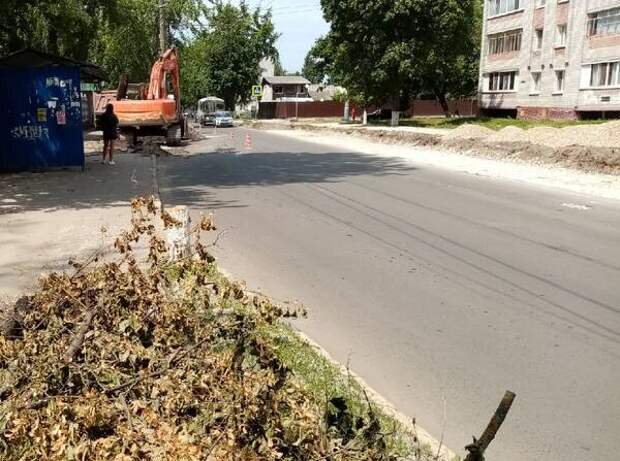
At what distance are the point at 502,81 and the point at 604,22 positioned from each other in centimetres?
1156

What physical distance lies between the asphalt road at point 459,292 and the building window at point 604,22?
29264 mm

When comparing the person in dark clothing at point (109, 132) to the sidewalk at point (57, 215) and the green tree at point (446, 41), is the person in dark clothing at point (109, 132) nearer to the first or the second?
the sidewalk at point (57, 215)

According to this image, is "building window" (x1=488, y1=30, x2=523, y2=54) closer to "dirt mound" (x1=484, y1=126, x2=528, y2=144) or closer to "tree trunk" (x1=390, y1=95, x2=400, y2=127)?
→ "tree trunk" (x1=390, y1=95, x2=400, y2=127)

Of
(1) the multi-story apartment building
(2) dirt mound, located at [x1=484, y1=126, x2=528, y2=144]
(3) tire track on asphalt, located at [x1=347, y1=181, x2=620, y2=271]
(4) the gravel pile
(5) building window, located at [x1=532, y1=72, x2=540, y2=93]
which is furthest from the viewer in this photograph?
(5) building window, located at [x1=532, y1=72, x2=540, y2=93]

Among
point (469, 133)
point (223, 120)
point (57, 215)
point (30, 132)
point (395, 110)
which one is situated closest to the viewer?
point (57, 215)

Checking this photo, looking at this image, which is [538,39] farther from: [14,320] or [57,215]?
[14,320]

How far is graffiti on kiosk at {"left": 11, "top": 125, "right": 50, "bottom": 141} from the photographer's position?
1605cm

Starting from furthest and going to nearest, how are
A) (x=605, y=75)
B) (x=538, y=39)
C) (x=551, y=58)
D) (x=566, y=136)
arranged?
(x=538, y=39) → (x=551, y=58) → (x=605, y=75) → (x=566, y=136)

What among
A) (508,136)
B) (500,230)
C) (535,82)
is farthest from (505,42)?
(500,230)

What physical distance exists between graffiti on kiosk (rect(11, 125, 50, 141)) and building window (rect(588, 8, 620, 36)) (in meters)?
33.9

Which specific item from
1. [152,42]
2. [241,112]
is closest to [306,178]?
[152,42]

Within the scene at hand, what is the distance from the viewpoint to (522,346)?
18.0ft

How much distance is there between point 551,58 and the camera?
1746 inches

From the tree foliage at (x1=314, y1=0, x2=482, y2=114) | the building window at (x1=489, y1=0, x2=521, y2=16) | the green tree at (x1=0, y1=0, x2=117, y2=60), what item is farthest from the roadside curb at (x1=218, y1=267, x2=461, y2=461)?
the building window at (x1=489, y1=0, x2=521, y2=16)
